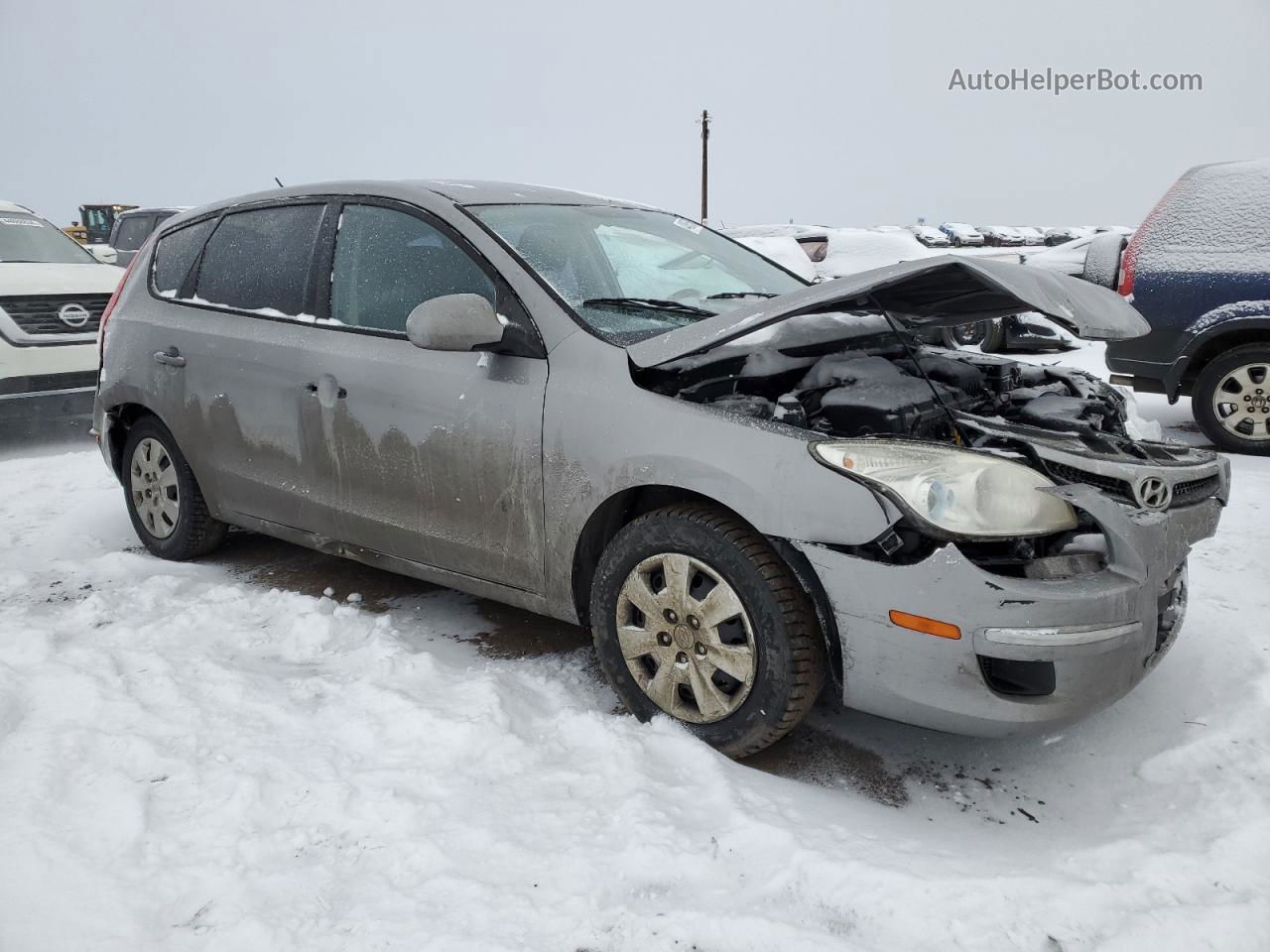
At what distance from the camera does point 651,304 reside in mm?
3248

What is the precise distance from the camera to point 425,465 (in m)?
3.21

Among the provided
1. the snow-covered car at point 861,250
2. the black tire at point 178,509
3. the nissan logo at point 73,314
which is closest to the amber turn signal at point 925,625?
the black tire at point 178,509

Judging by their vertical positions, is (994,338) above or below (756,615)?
above

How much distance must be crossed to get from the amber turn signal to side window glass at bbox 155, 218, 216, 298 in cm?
343

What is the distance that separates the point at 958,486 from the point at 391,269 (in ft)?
7.01

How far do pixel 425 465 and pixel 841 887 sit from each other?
186 centimetres

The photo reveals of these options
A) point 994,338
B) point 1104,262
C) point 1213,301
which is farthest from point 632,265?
point 994,338

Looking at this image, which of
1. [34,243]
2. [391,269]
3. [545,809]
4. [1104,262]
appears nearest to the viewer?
[545,809]

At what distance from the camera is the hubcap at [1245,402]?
6258 millimetres

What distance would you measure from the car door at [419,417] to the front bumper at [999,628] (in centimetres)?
102

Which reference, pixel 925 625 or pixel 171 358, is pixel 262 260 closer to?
pixel 171 358

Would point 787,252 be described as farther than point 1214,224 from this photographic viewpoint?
Yes

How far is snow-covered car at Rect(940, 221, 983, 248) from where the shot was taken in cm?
3672

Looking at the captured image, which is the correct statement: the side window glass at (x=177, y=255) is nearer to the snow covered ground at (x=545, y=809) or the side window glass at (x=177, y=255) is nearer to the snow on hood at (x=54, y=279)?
the snow covered ground at (x=545, y=809)
